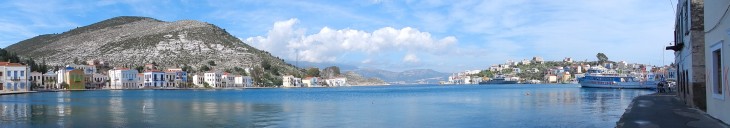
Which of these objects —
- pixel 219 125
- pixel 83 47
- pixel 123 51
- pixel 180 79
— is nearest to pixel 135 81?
pixel 180 79

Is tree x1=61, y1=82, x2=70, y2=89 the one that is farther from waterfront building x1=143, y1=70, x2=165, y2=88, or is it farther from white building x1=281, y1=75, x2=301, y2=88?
white building x1=281, y1=75, x2=301, y2=88

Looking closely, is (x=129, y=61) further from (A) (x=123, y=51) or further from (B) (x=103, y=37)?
(B) (x=103, y=37)

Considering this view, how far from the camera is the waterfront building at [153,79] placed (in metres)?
145

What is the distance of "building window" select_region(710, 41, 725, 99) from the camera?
55.4 ft

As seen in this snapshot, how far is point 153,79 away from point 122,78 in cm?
906

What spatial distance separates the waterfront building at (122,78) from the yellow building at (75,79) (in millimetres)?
12773

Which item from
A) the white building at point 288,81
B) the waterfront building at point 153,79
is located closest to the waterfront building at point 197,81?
the waterfront building at point 153,79

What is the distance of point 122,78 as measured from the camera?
137m

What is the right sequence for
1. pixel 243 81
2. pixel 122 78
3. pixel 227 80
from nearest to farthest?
pixel 122 78 → pixel 227 80 → pixel 243 81

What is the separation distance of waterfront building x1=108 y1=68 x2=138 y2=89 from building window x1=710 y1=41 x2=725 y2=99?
440 feet

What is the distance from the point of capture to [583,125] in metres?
23.1

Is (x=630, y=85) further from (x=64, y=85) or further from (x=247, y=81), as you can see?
(x=247, y=81)

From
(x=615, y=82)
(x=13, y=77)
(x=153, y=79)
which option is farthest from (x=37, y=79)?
(x=615, y=82)

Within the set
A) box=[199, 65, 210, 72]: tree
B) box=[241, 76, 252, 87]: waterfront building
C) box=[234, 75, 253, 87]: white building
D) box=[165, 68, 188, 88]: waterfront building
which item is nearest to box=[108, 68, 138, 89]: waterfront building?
box=[165, 68, 188, 88]: waterfront building
